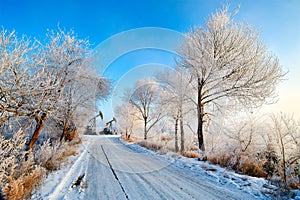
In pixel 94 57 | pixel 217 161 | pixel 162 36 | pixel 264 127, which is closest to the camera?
pixel 217 161

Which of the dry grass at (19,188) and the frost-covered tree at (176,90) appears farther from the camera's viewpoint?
the frost-covered tree at (176,90)

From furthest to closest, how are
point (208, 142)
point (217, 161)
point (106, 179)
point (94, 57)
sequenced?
point (208, 142) < point (94, 57) < point (217, 161) < point (106, 179)

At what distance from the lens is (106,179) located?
16.6 ft

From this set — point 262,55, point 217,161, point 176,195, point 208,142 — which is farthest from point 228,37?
point 208,142

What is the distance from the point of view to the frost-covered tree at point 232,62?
Answer: 27.3 ft

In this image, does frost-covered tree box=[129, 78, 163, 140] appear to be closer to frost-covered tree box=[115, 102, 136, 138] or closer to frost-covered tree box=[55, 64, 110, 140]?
frost-covered tree box=[115, 102, 136, 138]

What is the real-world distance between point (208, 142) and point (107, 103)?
9769mm

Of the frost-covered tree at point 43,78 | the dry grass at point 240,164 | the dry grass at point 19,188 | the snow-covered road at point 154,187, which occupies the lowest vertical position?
the snow-covered road at point 154,187

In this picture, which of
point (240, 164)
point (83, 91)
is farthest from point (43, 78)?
point (240, 164)

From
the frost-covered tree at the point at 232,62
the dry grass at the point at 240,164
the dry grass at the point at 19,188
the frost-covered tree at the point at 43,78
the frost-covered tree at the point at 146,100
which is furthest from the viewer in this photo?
the frost-covered tree at the point at 146,100

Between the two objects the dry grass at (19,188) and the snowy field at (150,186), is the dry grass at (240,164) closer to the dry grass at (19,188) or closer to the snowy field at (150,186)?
the snowy field at (150,186)

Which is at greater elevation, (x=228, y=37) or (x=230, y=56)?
(x=228, y=37)

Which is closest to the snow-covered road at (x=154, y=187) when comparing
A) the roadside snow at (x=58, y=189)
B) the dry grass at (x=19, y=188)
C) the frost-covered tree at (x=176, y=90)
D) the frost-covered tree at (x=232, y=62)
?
the roadside snow at (x=58, y=189)

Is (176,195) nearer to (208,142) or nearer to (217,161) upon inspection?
(217,161)
